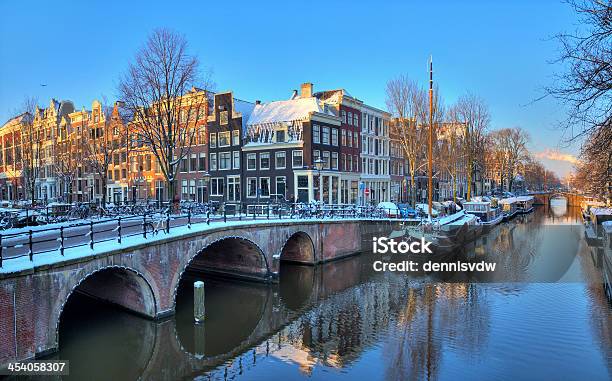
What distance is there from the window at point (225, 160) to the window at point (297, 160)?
8.07m

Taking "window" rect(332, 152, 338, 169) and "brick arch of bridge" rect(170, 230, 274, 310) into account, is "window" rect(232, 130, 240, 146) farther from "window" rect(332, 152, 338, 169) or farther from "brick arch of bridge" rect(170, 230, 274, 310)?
"brick arch of bridge" rect(170, 230, 274, 310)

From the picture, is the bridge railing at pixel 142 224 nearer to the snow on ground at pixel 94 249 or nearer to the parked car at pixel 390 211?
the parked car at pixel 390 211

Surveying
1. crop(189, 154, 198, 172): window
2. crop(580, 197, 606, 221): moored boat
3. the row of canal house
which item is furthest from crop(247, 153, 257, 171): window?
crop(580, 197, 606, 221): moored boat

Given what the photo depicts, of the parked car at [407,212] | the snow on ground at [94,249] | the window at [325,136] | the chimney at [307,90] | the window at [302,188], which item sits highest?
the chimney at [307,90]

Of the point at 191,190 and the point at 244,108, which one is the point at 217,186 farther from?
the point at 244,108

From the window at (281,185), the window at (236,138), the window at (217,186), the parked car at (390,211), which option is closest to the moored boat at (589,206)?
the parked car at (390,211)

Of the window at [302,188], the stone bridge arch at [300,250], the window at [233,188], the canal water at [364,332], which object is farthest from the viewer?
the window at [233,188]

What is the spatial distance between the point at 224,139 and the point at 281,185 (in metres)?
8.97

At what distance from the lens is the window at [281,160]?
147ft

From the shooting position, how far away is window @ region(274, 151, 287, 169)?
44812 mm

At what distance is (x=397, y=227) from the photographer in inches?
1468

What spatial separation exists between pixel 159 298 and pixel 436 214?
30242mm

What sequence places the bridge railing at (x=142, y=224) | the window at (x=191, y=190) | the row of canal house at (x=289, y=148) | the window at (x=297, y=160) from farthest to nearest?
the window at (x=191, y=190)
the row of canal house at (x=289, y=148)
the window at (x=297, y=160)
the bridge railing at (x=142, y=224)

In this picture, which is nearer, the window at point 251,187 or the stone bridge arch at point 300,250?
the stone bridge arch at point 300,250
